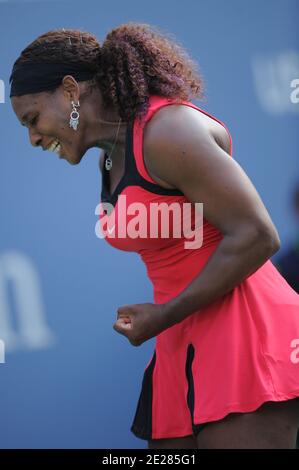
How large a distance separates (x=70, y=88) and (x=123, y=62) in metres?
0.14

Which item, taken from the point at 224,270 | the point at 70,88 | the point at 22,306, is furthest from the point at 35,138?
the point at 22,306

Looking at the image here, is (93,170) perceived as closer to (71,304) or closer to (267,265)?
(71,304)

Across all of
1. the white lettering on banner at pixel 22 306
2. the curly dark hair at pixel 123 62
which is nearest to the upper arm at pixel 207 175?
the curly dark hair at pixel 123 62

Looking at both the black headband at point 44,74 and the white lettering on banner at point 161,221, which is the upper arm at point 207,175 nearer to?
the white lettering on banner at point 161,221

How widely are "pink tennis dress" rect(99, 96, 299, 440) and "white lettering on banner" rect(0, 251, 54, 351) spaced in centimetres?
123

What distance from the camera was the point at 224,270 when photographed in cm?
166

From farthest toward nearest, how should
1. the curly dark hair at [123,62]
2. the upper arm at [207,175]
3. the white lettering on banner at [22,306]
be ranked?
the white lettering on banner at [22,306] < the curly dark hair at [123,62] < the upper arm at [207,175]

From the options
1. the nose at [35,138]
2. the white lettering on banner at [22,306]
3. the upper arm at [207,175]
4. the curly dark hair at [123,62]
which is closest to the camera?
the upper arm at [207,175]

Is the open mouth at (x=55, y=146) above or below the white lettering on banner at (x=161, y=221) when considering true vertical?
above

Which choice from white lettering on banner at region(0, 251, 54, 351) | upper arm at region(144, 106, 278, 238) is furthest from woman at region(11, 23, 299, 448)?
white lettering on banner at region(0, 251, 54, 351)

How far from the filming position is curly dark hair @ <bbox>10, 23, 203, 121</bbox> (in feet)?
5.90

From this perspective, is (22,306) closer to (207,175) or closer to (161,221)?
(161,221)

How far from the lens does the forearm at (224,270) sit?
1.64 metres

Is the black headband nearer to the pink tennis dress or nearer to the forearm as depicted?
the pink tennis dress
